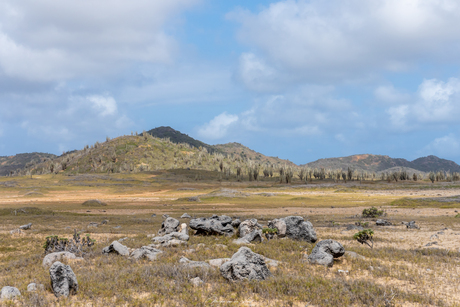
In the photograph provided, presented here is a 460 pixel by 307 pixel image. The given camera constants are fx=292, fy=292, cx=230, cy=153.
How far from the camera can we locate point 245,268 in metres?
11.5

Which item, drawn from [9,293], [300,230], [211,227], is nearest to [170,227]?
[211,227]

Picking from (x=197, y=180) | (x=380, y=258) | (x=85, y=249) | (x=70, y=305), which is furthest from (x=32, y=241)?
(x=197, y=180)

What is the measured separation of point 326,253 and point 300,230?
6120 mm

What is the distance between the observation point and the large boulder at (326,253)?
47.0ft

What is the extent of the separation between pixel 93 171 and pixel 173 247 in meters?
199

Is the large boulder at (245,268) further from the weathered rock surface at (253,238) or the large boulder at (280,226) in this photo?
the large boulder at (280,226)

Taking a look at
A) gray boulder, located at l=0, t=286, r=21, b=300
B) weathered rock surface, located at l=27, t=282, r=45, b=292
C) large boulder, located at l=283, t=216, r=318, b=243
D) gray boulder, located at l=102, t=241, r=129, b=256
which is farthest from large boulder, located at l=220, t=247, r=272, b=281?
large boulder, located at l=283, t=216, r=318, b=243

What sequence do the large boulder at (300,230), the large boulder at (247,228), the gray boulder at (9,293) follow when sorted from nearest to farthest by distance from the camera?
the gray boulder at (9,293) < the large boulder at (300,230) < the large boulder at (247,228)

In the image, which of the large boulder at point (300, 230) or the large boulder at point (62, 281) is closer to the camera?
the large boulder at point (62, 281)

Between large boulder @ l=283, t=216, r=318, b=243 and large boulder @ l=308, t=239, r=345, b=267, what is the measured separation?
15.6ft

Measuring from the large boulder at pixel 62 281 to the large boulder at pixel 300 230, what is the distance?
1455cm

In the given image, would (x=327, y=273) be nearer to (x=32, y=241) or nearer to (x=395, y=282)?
(x=395, y=282)

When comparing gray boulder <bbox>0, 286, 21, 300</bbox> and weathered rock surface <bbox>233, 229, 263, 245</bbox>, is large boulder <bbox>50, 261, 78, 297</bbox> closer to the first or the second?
gray boulder <bbox>0, 286, 21, 300</bbox>

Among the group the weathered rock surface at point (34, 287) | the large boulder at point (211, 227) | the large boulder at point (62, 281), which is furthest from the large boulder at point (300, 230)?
the weathered rock surface at point (34, 287)
